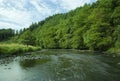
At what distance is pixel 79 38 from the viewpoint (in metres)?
77.8

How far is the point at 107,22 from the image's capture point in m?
63.1

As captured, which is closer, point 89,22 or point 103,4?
point 103,4

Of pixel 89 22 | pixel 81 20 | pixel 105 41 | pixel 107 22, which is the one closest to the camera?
pixel 105 41

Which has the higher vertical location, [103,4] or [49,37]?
[103,4]

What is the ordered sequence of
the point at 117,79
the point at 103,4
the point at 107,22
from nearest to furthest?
the point at 117,79
the point at 107,22
the point at 103,4

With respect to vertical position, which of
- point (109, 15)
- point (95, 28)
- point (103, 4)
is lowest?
point (95, 28)

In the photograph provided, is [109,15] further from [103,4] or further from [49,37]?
[49,37]

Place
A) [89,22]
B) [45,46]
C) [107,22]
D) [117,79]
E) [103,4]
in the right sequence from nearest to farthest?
[117,79]
[107,22]
[103,4]
[89,22]
[45,46]

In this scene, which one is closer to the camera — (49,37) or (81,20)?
(81,20)

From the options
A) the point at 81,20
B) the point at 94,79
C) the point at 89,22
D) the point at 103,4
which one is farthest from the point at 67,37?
the point at 94,79

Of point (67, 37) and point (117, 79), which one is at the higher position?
point (67, 37)

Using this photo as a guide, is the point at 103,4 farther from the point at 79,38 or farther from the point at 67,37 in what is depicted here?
the point at 67,37

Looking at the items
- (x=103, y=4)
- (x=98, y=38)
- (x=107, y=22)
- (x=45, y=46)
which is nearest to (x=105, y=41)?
(x=98, y=38)

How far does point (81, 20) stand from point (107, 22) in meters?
22.1
